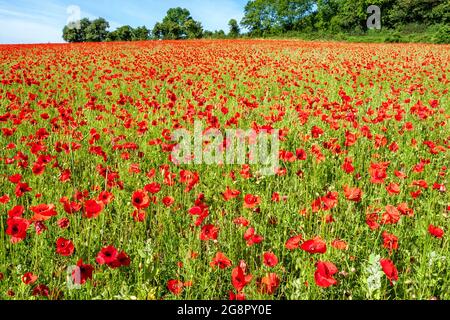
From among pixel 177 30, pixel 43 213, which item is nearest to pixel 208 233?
pixel 43 213

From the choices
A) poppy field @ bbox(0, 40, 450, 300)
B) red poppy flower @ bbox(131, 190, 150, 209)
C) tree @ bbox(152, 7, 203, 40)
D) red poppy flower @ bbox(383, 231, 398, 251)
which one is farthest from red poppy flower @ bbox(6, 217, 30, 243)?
tree @ bbox(152, 7, 203, 40)

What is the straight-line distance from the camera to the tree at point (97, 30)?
203 ft

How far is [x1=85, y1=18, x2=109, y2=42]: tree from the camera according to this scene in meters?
61.9

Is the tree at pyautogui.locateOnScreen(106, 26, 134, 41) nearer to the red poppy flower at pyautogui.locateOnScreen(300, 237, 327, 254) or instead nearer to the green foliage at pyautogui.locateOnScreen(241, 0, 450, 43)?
the green foliage at pyautogui.locateOnScreen(241, 0, 450, 43)

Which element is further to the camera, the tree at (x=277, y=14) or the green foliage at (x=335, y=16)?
the tree at (x=277, y=14)

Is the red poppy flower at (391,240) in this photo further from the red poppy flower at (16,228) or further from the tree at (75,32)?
the tree at (75,32)

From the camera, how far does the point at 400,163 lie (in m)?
3.66

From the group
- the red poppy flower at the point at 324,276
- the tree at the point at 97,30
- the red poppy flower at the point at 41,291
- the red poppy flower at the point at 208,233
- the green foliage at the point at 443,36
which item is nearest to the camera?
the red poppy flower at the point at 324,276

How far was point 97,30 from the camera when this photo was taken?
206 feet

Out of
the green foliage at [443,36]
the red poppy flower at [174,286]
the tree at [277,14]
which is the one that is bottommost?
the red poppy flower at [174,286]

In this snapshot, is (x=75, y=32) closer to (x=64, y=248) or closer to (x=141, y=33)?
(x=141, y=33)

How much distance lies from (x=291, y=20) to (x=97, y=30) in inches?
1679

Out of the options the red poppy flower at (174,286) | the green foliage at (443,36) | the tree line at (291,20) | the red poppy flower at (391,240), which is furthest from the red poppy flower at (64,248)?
the tree line at (291,20)
